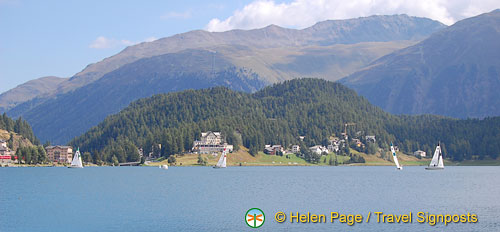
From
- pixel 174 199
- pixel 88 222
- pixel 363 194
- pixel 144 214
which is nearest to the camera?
pixel 88 222

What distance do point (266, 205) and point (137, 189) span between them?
145ft

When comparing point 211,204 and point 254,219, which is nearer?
point 254,219

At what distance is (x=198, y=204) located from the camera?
110m

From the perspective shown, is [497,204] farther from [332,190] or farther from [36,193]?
[36,193]

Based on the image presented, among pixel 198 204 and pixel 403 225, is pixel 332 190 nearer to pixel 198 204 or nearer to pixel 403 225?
pixel 198 204

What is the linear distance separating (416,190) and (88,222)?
78.5 meters

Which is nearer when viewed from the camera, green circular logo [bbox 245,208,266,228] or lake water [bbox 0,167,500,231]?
green circular logo [bbox 245,208,266,228]

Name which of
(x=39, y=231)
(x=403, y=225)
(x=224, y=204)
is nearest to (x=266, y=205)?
(x=224, y=204)

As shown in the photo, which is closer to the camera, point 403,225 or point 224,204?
point 403,225

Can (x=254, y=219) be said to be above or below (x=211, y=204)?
above

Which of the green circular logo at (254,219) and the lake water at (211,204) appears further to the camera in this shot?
the lake water at (211,204)

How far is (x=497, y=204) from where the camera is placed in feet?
367

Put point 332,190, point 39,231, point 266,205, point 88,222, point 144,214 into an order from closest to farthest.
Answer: point 39,231 < point 88,222 < point 144,214 < point 266,205 < point 332,190

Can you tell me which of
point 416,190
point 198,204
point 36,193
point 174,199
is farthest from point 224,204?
point 416,190
